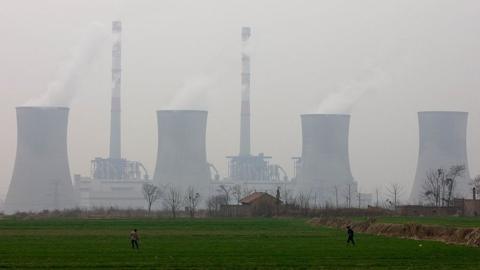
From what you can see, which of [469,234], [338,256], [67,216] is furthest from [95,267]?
[67,216]

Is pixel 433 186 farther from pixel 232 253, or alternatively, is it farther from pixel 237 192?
pixel 232 253

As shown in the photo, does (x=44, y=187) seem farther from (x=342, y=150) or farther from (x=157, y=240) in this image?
(x=157, y=240)

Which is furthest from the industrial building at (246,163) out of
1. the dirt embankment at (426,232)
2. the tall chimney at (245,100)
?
the dirt embankment at (426,232)

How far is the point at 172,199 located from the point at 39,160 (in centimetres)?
1348

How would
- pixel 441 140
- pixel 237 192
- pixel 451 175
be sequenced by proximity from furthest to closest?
1. pixel 237 192
2. pixel 451 175
3. pixel 441 140

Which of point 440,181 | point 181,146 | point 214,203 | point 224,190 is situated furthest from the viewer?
point 224,190

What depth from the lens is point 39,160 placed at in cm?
5466

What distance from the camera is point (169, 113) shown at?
5734cm

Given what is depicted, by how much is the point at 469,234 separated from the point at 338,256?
20.1 ft

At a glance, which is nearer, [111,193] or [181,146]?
[181,146]

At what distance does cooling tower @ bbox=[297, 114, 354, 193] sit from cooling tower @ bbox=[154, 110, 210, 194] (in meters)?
5.90

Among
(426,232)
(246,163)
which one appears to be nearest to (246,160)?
(246,163)

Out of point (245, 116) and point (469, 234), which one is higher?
point (245, 116)

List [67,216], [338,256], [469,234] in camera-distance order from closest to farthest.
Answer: [338,256]
[469,234]
[67,216]
